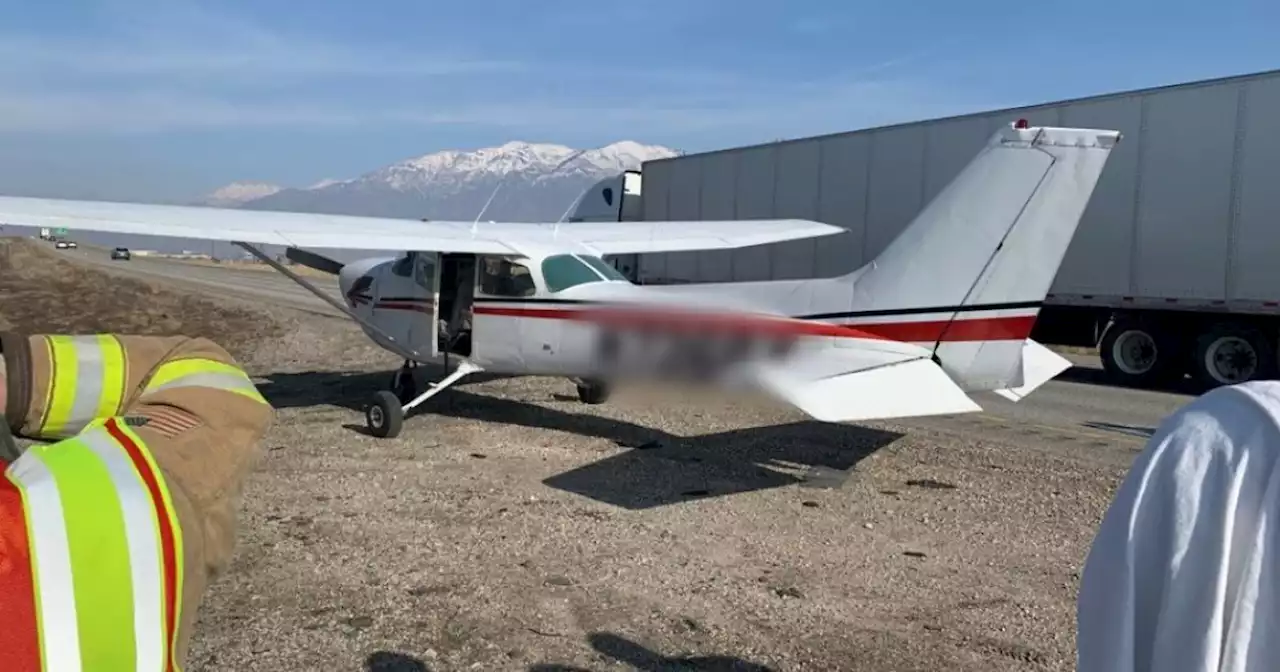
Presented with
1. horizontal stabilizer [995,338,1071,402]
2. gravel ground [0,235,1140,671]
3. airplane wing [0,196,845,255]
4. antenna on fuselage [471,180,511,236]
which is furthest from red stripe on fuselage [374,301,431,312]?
horizontal stabilizer [995,338,1071,402]

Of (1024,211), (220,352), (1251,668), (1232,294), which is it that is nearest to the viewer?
(1251,668)

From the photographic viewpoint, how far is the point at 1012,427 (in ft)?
34.7

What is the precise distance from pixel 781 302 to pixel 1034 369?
228 centimetres

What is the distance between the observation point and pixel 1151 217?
48.6 feet

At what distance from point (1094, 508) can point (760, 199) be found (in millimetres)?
14854

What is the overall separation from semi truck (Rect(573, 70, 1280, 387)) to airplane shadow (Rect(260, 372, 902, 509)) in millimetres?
7918

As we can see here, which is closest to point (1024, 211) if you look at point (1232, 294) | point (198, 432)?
point (198, 432)

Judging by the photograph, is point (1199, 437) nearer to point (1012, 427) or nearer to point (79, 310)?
point (1012, 427)

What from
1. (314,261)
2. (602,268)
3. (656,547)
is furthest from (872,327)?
(314,261)

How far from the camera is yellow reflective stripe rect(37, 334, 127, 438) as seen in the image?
5.17 ft

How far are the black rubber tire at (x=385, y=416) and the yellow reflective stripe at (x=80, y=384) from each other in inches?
305

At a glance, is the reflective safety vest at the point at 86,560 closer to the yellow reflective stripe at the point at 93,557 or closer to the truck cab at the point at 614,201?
the yellow reflective stripe at the point at 93,557

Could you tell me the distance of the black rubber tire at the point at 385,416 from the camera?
9219mm

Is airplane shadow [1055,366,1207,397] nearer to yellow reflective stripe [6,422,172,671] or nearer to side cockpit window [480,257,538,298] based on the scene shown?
side cockpit window [480,257,538,298]
